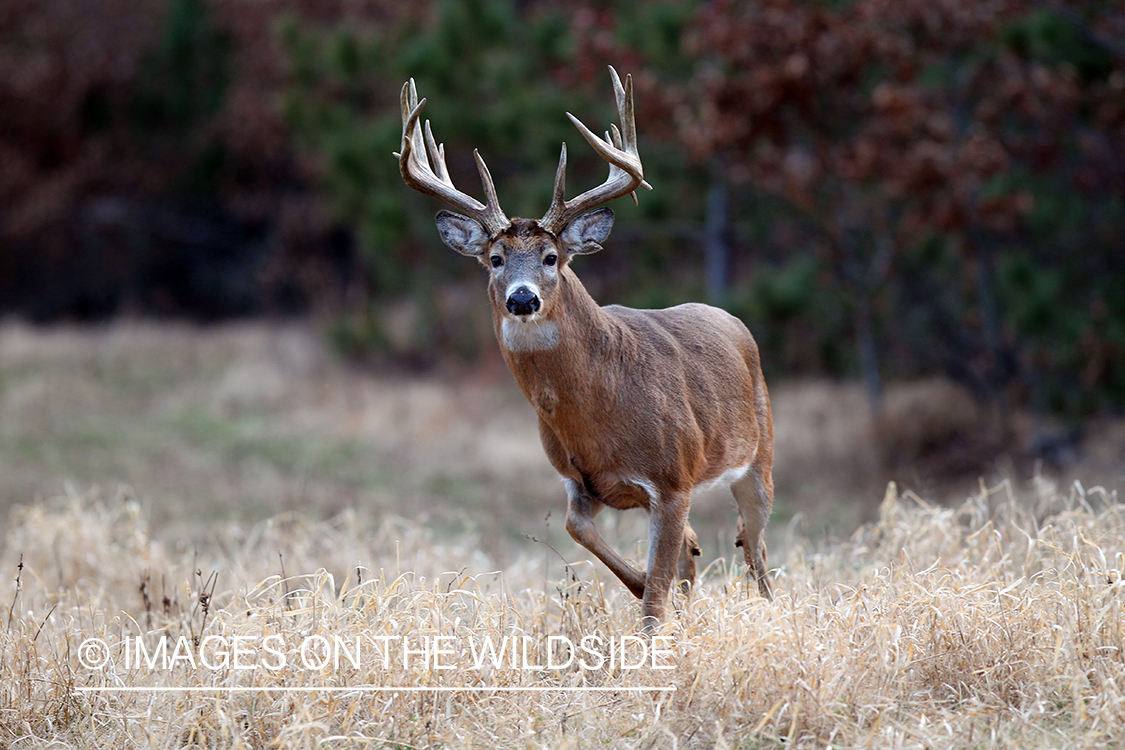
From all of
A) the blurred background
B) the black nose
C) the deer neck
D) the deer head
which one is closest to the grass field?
the deer neck

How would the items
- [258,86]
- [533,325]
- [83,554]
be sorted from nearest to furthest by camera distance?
1. [533,325]
2. [83,554]
3. [258,86]

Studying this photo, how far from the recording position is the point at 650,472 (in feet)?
15.6

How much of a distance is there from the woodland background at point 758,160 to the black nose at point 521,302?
6654 mm

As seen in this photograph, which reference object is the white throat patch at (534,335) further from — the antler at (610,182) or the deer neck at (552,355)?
the antler at (610,182)

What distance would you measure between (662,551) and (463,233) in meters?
1.58

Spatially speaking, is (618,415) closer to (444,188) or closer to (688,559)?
(688,559)

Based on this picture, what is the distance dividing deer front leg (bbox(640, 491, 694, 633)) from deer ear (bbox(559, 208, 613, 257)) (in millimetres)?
1106

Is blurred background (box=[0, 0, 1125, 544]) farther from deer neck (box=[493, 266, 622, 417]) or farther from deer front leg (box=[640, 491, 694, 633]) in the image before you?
deer neck (box=[493, 266, 622, 417])

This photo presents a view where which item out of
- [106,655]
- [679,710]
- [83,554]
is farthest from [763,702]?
[83,554]

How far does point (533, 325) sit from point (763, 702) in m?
1.69

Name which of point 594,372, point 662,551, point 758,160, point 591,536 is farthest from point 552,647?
point 758,160

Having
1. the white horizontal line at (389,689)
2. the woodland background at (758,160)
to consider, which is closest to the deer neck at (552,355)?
the white horizontal line at (389,689)

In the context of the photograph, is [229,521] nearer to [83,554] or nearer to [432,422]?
[83,554]

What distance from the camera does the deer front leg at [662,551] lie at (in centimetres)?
471
